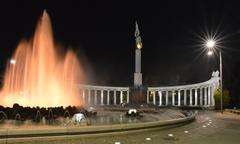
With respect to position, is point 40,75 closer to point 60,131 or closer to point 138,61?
point 60,131

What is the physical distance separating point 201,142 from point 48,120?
14891 mm

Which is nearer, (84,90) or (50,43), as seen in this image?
(50,43)

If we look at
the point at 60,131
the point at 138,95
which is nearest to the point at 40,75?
the point at 60,131

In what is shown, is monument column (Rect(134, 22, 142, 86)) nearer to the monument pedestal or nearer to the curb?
the monument pedestal

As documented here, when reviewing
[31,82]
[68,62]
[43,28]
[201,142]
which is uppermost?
[43,28]

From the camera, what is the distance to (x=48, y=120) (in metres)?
25.2

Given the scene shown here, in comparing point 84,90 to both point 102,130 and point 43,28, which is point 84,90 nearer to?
point 43,28

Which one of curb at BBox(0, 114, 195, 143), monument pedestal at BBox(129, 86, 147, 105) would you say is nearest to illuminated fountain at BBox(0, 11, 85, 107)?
curb at BBox(0, 114, 195, 143)

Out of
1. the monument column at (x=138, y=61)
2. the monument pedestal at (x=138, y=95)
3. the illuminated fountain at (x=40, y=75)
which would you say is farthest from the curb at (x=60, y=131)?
the monument column at (x=138, y=61)

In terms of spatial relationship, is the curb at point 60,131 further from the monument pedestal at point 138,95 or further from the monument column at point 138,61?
the monument column at point 138,61

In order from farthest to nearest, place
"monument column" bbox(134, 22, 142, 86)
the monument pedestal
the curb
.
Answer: "monument column" bbox(134, 22, 142, 86) → the monument pedestal → the curb

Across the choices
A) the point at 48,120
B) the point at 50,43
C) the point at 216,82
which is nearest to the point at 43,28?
the point at 50,43

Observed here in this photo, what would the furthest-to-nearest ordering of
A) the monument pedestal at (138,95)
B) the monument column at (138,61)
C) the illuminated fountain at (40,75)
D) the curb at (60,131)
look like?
the monument column at (138,61) → the monument pedestal at (138,95) → the illuminated fountain at (40,75) → the curb at (60,131)

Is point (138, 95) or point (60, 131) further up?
point (138, 95)
